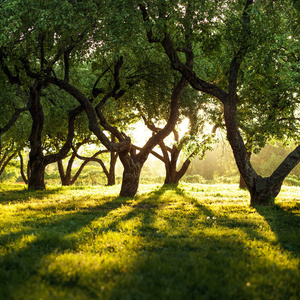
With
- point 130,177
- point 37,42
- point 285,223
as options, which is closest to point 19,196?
point 130,177

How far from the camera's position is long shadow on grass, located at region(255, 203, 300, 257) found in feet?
20.7

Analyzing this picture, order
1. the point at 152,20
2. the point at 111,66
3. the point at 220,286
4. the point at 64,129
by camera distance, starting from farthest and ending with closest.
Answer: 1. the point at 64,129
2. the point at 111,66
3. the point at 152,20
4. the point at 220,286

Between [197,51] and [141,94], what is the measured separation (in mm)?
5047

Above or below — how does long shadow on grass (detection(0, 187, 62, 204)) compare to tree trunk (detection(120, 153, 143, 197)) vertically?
below

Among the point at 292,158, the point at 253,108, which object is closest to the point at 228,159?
the point at 253,108

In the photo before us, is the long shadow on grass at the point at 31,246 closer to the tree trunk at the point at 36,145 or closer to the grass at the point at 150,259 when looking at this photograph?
the grass at the point at 150,259

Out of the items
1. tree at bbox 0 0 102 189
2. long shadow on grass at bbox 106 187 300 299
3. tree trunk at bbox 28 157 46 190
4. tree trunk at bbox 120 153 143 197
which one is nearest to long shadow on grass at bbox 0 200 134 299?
long shadow on grass at bbox 106 187 300 299

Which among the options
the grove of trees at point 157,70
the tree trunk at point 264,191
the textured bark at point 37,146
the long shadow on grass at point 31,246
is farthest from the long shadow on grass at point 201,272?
the textured bark at point 37,146

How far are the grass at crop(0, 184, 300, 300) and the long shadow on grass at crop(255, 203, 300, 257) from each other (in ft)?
0.09

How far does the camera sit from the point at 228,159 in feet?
230

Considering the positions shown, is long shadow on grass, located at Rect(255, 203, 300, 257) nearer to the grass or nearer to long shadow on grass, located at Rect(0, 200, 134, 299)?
the grass

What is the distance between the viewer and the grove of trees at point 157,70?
10289mm

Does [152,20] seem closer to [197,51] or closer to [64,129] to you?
[197,51]

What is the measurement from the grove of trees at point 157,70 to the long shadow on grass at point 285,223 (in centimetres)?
101
